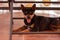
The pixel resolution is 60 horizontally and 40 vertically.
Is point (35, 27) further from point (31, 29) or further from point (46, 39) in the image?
point (46, 39)

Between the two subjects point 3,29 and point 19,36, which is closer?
point 19,36

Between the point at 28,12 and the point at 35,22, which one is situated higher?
the point at 28,12

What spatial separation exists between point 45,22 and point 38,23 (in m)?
0.11

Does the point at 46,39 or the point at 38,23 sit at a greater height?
the point at 38,23

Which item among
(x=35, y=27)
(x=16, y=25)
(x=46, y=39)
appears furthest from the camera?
(x=16, y=25)

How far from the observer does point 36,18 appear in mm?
2232

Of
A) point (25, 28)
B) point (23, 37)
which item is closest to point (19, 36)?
point (23, 37)

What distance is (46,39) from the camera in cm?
192

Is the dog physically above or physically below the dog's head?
below

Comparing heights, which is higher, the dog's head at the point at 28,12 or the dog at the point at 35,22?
the dog's head at the point at 28,12

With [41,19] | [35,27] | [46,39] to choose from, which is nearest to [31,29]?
[35,27]

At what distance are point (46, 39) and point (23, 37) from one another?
314mm

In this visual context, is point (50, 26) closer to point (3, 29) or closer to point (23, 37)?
point (23, 37)

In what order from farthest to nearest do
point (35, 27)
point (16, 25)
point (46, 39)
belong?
point (16, 25) < point (35, 27) < point (46, 39)
